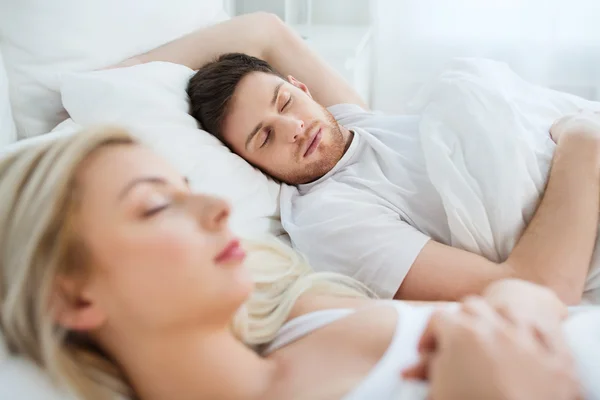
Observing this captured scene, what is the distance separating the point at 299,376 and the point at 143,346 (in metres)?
0.17

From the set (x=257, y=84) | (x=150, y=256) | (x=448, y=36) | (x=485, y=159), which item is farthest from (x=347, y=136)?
(x=448, y=36)

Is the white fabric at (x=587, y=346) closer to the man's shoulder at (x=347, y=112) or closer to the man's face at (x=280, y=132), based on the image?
the man's face at (x=280, y=132)

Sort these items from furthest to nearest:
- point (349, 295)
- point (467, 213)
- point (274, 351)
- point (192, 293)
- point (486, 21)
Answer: point (486, 21) → point (467, 213) → point (349, 295) → point (274, 351) → point (192, 293)

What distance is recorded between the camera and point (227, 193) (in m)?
1.03

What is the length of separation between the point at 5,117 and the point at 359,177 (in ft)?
2.24

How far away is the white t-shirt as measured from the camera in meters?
0.92

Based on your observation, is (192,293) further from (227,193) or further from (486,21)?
(486,21)

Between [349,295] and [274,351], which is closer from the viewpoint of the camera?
[274,351]

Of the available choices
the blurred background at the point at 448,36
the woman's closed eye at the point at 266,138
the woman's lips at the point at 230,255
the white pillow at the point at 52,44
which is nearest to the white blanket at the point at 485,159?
the woman's closed eye at the point at 266,138

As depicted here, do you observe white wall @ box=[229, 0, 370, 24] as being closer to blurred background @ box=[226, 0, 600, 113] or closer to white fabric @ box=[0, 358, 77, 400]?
blurred background @ box=[226, 0, 600, 113]

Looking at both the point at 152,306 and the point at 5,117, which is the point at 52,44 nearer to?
the point at 5,117

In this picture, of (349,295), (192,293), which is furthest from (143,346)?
(349,295)

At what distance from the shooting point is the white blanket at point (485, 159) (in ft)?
3.00

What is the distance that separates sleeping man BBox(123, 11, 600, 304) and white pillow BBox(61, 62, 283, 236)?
5 cm
